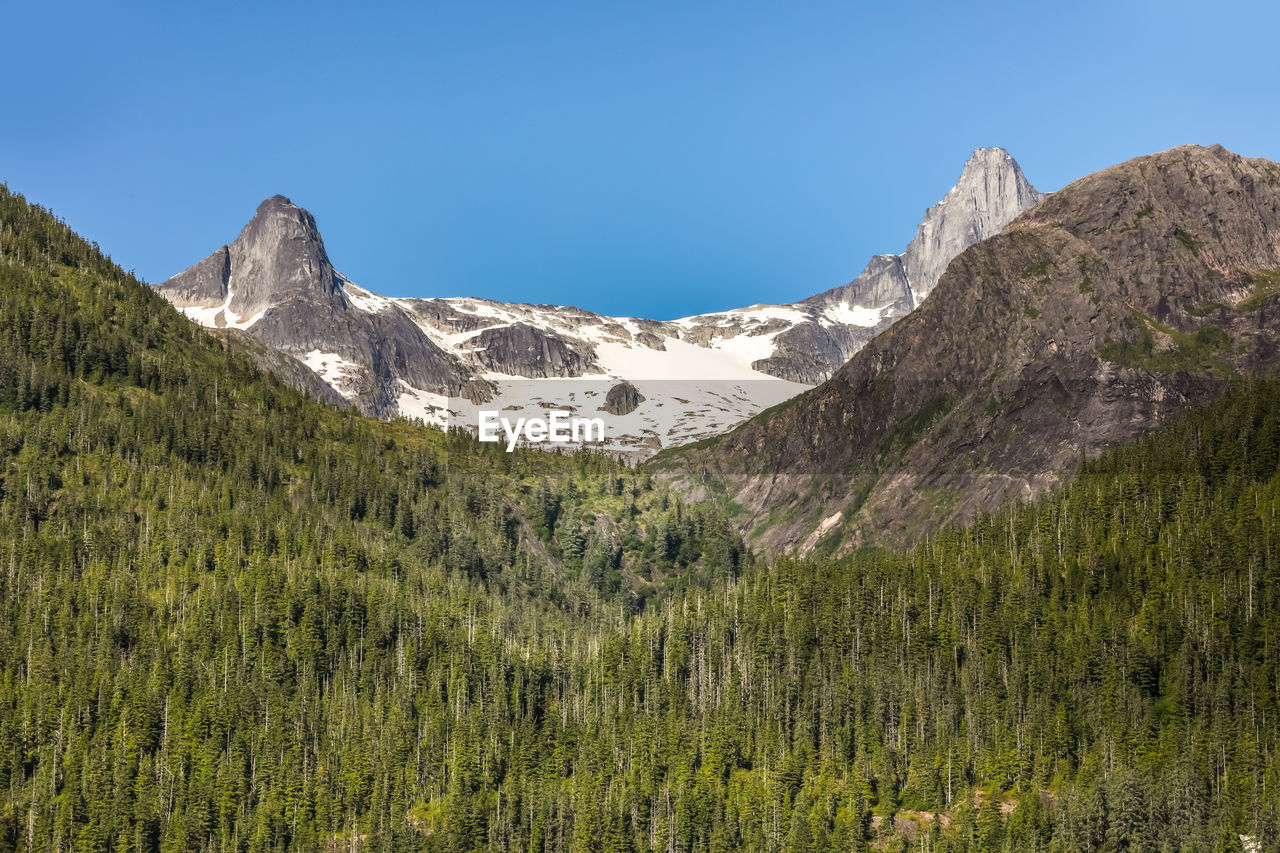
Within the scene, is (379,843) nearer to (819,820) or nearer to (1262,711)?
(819,820)

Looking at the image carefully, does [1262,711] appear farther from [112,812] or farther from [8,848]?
[8,848]

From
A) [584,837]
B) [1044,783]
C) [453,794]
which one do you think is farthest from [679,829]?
[1044,783]

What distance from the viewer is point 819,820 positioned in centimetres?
18212

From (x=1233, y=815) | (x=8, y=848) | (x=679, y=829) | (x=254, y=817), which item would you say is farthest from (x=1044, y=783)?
(x=8, y=848)

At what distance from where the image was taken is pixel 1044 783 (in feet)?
618

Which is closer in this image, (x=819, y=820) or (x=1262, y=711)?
(x=819, y=820)

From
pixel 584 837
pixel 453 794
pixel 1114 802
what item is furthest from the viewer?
pixel 453 794

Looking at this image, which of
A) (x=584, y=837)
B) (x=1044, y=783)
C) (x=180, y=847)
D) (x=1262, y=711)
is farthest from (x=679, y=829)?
(x=1262, y=711)

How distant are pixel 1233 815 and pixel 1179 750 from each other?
1756 cm

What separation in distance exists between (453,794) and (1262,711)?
108992 mm

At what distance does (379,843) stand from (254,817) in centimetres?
1861

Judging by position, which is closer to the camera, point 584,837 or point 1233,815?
point 1233,815

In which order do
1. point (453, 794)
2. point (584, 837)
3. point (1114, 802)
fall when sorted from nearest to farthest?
1. point (1114, 802)
2. point (584, 837)
3. point (453, 794)

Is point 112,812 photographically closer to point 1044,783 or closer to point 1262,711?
point 1044,783
